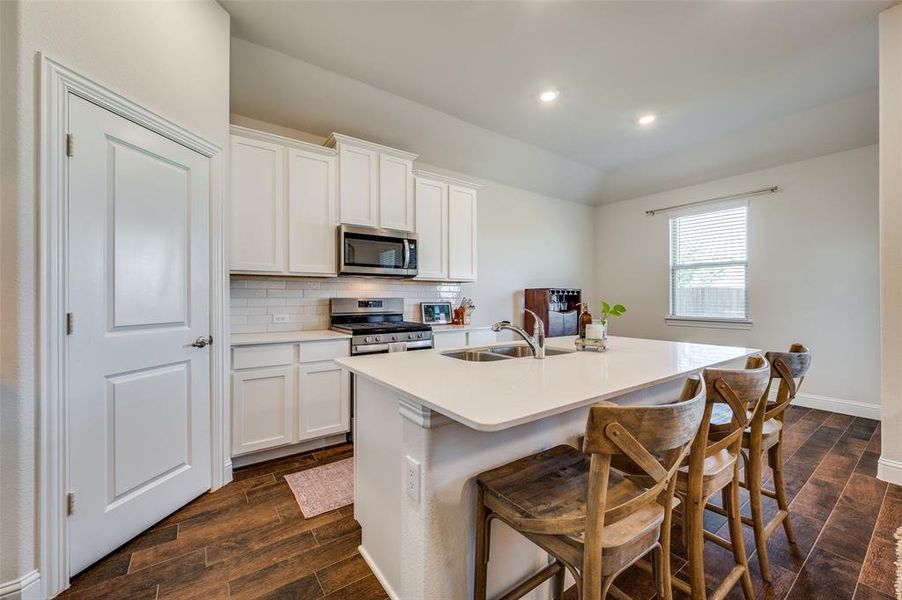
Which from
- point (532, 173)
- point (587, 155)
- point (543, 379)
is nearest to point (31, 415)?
point (543, 379)

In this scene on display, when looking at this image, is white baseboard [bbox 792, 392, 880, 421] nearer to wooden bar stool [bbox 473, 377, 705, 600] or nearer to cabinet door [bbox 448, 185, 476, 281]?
cabinet door [bbox 448, 185, 476, 281]

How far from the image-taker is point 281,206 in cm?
296

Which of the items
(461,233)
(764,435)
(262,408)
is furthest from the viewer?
(461,233)

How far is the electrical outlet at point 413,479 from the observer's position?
46.4 inches

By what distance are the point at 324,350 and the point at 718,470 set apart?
2.52 metres

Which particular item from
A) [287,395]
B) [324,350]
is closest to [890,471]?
[324,350]

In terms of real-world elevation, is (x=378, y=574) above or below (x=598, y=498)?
below

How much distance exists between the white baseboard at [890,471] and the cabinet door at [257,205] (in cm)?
458

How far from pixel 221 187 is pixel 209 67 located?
74 centimetres

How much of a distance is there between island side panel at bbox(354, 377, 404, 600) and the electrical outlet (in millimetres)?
129

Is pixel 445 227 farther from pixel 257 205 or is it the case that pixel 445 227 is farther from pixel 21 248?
pixel 21 248

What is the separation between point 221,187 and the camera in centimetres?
233

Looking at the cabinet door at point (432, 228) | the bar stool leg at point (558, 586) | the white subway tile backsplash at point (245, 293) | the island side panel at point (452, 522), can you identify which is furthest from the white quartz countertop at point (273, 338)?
the bar stool leg at point (558, 586)

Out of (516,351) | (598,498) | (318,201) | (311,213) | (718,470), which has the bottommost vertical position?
(718,470)
